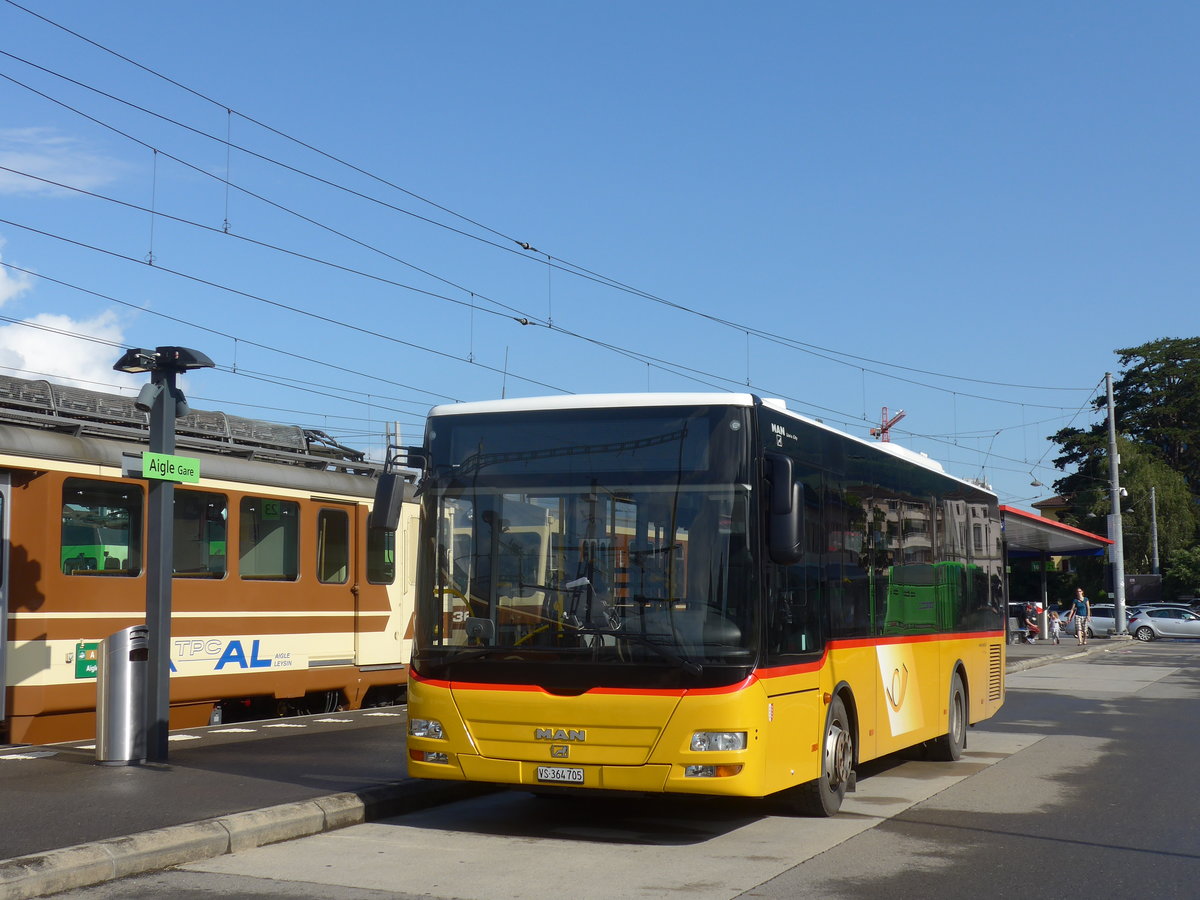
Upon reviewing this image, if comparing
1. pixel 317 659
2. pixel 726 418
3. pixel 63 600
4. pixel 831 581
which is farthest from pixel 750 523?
pixel 317 659

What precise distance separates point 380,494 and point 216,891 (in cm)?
291

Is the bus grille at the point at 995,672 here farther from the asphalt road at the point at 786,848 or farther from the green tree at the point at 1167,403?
the green tree at the point at 1167,403

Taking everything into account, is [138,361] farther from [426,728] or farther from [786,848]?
[786,848]

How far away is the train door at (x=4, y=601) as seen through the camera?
12.6 metres

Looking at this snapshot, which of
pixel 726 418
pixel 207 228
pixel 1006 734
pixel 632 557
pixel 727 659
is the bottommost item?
pixel 1006 734

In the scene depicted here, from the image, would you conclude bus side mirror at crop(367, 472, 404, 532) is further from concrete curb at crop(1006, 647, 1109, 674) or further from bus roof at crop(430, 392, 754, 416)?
concrete curb at crop(1006, 647, 1109, 674)

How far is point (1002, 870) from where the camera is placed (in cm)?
810

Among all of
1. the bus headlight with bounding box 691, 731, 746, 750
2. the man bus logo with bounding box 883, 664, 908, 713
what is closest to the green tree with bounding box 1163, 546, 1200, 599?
the man bus logo with bounding box 883, 664, 908, 713

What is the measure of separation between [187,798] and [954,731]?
7905mm

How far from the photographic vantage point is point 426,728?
926cm

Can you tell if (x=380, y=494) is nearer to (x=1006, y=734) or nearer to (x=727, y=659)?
(x=727, y=659)

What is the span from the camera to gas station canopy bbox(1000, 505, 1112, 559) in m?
38.8

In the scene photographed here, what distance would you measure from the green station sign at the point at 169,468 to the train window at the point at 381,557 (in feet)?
19.8

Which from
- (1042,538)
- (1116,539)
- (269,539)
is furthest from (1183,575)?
(269,539)
